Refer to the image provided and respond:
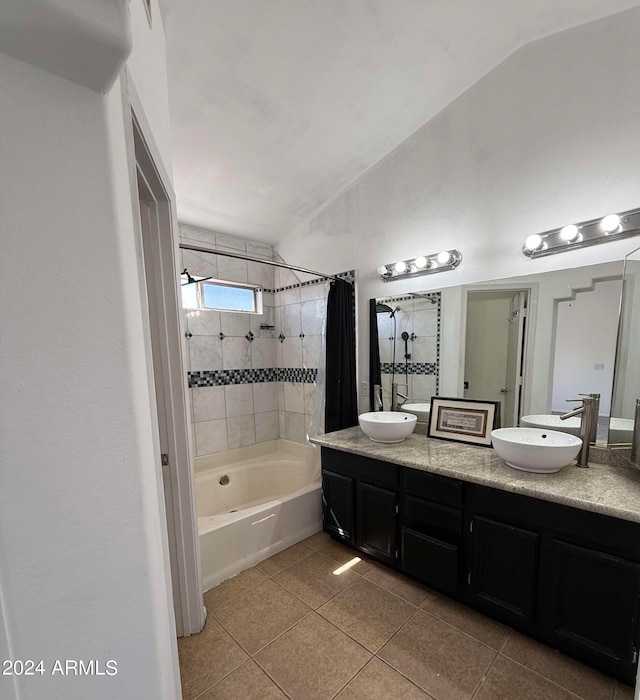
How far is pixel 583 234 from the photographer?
1.59 metres

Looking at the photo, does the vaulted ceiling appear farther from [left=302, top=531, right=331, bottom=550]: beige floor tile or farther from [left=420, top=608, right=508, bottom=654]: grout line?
[left=420, top=608, right=508, bottom=654]: grout line

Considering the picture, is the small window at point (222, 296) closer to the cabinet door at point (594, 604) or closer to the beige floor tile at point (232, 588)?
the beige floor tile at point (232, 588)

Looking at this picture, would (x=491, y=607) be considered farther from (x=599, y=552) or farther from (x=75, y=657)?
(x=75, y=657)

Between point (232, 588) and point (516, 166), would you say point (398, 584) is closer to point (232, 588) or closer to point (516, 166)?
point (232, 588)

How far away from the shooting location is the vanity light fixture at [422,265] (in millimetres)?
2037

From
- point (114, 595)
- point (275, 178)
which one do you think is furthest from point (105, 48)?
point (275, 178)

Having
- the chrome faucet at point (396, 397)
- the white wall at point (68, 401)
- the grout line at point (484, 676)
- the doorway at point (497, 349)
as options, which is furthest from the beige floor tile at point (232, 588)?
the doorway at point (497, 349)

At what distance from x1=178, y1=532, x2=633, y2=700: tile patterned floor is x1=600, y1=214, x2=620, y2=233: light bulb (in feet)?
6.59

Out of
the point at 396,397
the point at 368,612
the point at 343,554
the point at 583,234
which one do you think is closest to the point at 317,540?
the point at 343,554

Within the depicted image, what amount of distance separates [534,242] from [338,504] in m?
2.05

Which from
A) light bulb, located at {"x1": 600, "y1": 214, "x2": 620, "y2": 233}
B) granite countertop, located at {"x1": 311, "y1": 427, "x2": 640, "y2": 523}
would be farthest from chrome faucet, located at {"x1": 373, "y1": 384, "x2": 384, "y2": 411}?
light bulb, located at {"x1": 600, "y1": 214, "x2": 620, "y2": 233}

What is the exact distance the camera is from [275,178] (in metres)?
2.29

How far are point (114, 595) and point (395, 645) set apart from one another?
1.48 meters

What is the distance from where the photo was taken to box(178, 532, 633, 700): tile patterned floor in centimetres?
127
